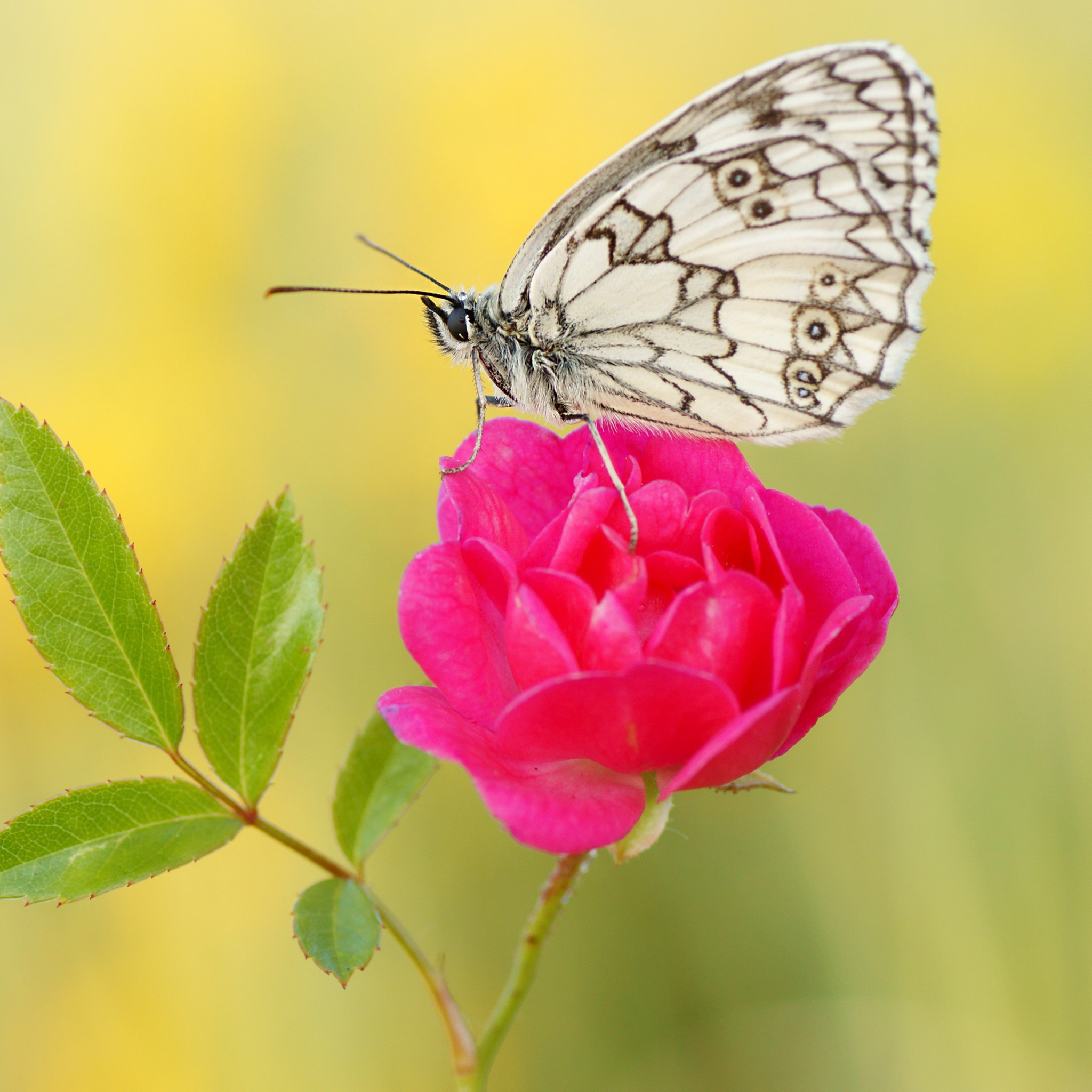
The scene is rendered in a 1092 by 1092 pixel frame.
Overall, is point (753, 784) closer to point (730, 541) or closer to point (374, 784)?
point (730, 541)

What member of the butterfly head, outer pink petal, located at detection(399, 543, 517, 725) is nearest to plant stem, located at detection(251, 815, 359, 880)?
outer pink petal, located at detection(399, 543, 517, 725)

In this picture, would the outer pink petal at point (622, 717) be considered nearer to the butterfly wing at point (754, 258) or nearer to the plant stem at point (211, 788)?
the plant stem at point (211, 788)

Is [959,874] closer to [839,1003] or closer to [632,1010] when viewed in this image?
[839,1003]

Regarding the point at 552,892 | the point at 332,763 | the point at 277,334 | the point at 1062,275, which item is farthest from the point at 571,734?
the point at 1062,275

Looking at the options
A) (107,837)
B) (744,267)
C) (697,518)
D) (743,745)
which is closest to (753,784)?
(743,745)

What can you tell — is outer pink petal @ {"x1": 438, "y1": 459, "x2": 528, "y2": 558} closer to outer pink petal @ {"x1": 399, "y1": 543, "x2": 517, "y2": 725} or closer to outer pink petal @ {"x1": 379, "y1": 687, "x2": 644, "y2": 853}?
outer pink petal @ {"x1": 399, "y1": 543, "x2": 517, "y2": 725}
